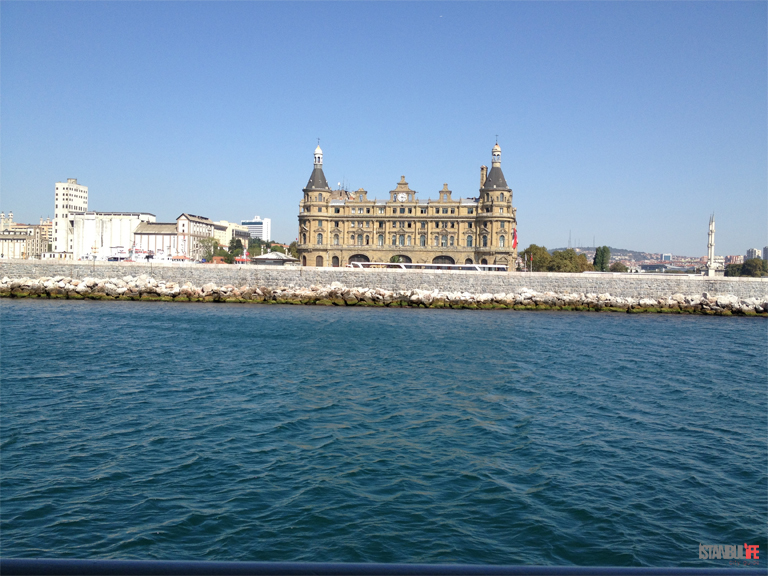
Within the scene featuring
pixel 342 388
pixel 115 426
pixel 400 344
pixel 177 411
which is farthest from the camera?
pixel 400 344

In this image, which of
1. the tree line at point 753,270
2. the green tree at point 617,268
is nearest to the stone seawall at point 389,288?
the tree line at point 753,270

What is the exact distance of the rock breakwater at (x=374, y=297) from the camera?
4078 cm

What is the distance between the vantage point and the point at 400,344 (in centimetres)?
2358

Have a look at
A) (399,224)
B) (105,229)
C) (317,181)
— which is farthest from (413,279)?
(105,229)

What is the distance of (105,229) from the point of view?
110m

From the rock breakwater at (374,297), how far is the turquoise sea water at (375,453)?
738 inches

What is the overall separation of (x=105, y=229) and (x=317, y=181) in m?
56.5

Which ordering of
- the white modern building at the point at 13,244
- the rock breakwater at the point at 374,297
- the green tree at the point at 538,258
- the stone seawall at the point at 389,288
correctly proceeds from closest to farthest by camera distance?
the rock breakwater at the point at 374,297
the stone seawall at the point at 389,288
the green tree at the point at 538,258
the white modern building at the point at 13,244

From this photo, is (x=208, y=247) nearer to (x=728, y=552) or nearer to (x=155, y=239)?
(x=155, y=239)

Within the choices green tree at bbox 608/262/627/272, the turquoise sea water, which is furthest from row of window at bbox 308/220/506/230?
the turquoise sea water

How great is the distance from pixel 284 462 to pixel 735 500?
23.3 feet

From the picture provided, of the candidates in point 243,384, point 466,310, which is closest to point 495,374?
point 243,384

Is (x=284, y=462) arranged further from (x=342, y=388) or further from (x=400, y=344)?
(x=400, y=344)

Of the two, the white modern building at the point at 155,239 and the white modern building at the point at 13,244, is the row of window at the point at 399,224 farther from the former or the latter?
the white modern building at the point at 13,244
